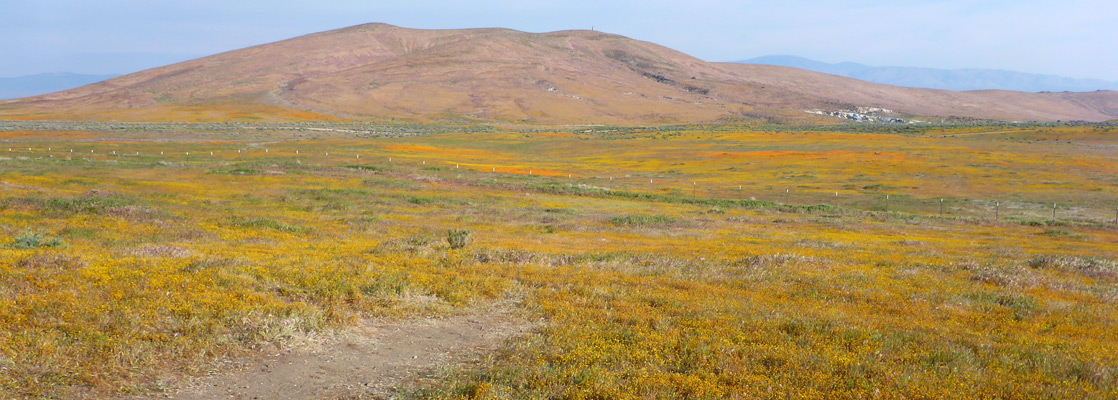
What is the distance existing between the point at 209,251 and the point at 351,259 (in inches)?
120

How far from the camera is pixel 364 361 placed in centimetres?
785

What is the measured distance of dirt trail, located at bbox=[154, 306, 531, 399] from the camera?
22.4 feet

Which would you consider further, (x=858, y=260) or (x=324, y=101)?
(x=324, y=101)

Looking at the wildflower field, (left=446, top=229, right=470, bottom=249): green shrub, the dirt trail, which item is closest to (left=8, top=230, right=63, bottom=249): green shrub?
the wildflower field

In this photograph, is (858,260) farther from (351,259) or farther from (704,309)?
(351,259)

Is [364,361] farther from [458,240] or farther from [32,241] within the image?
[32,241]

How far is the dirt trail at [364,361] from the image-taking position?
269 inches

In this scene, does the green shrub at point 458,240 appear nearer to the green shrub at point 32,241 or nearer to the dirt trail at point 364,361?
the dirt trail at point 364,361

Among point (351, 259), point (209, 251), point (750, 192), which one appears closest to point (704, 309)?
point (351, 259)

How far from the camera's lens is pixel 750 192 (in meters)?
49.2

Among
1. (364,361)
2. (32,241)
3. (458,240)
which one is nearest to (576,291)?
(364,361)

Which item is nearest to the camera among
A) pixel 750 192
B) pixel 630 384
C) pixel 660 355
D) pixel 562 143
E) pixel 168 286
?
pixel 630 384

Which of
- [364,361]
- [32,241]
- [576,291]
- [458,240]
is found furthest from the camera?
[458,240]

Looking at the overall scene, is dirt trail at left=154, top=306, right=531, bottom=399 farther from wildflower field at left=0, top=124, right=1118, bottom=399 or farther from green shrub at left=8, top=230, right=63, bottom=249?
green shrub at left=8, top=230, right=63, bottom=249
